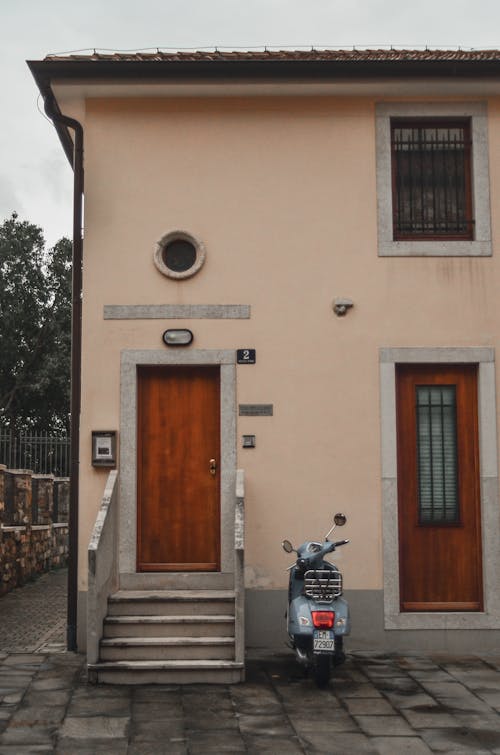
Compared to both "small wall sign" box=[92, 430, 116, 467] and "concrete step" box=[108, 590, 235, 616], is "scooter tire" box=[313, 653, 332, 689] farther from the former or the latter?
"small wall sign" box=[92, 430, 116, 467]

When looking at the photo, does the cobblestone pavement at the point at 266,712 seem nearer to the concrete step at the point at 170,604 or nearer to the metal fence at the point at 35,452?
the concrete step at the point at 170,604

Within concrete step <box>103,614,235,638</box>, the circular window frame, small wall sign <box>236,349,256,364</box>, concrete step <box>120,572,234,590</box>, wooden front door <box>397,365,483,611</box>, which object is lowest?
concrete step <box>103,614,235,638</box>

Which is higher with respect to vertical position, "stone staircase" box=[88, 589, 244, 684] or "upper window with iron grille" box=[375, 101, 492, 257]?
"upper window with iron grille" box=[375, 101, 492, 257]

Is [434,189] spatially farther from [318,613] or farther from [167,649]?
[167,649]

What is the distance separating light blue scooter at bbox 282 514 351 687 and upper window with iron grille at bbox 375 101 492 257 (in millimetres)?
3194

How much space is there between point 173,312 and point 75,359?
43.7 inches

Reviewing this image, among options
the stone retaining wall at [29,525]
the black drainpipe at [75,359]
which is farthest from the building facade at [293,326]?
the stone retaining wall at [29,525]

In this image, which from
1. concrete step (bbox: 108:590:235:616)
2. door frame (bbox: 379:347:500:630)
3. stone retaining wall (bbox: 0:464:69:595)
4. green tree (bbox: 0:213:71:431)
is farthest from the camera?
green tree (bbox: 0:213:71:431)

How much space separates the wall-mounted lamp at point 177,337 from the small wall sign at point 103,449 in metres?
1.06

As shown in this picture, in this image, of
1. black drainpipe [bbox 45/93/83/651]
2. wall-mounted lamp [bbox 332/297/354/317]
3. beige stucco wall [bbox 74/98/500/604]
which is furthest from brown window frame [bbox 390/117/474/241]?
black drainpipe [bbox 45/93/83/651]

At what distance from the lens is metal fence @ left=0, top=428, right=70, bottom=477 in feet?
47.8

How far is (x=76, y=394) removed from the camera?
939cm

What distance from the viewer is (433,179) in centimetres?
970

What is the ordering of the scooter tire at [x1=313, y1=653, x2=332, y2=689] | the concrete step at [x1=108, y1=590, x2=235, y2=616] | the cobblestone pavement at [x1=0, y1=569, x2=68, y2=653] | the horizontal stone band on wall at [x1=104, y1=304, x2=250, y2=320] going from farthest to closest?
the cobblestone pavement at [x1=0, y1=569, x2=68, y2=653], the horizontal stone band on wall at [x1=104, y1=304, x2=250, y2=320], the concrete step at [x1=108, y1=590, x2=235, y2=616], the scooter tire at [x1=313, y1=653, x2=332, y2=689]
